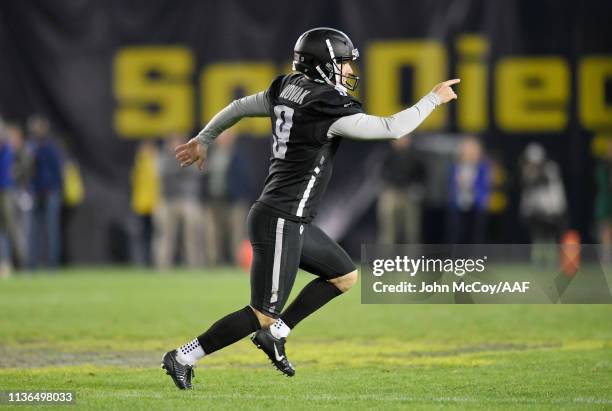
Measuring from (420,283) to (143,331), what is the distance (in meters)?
2.55

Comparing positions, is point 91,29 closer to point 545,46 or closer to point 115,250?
point 115,250

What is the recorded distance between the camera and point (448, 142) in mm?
19016

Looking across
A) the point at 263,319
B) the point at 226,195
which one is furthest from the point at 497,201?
the point at 263,319

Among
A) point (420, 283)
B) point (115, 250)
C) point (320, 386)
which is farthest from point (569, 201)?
point (320, 386)

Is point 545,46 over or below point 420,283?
over

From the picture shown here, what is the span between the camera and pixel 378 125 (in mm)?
7105

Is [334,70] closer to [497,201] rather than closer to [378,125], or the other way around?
[378,125]

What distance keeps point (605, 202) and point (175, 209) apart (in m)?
6.42

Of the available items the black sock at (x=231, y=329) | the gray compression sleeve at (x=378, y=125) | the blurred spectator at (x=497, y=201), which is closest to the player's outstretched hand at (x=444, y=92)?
the gray compression sleeve at (x=378, y=125)

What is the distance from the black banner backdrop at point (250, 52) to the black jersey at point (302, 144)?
451 inches

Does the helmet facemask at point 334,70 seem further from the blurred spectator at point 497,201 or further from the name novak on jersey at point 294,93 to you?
the blurred spectator at point 497,201

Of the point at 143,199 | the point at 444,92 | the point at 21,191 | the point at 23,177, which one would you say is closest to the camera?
the point at 444,92

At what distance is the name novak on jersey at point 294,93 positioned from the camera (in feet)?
24.0

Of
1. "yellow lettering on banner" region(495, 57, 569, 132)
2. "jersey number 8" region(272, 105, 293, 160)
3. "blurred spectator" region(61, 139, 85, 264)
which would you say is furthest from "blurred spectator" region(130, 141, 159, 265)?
"jersey number 8" region(272, 105, 293, 160)
